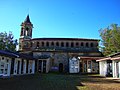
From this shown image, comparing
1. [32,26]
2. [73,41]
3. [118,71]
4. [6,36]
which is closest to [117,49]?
[73,41]

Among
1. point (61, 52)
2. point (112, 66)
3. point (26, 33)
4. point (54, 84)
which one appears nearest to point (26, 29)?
point (26, 33)

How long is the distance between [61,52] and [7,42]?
1673 cm

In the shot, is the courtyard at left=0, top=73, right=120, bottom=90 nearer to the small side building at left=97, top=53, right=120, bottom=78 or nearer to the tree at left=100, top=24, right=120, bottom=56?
the small side building at left=97, top=53, right=120, bottom=78

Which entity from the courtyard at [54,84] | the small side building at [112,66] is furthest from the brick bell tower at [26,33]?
the courtyard at [54,84]

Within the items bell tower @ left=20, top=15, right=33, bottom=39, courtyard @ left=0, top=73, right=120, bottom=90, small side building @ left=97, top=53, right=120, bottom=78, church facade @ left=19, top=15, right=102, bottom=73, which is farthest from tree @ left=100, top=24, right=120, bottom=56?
courtyard @ left=0, top=73, right=120, bottom=90

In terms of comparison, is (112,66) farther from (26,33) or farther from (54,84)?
(26,33)

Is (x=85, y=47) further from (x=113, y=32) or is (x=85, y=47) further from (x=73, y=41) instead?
(x=113, y=32)

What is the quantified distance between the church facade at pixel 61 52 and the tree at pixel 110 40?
8.99ft

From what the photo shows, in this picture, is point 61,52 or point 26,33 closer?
point 61,52

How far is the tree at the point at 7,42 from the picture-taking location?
5156cm

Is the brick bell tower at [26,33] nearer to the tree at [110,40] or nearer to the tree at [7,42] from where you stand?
the tree at [7,42]

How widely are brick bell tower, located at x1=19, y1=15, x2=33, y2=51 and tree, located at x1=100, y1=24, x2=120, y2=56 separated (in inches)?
711

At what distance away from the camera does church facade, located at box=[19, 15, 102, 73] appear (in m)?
40.7

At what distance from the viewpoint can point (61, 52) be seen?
45.2 metres
